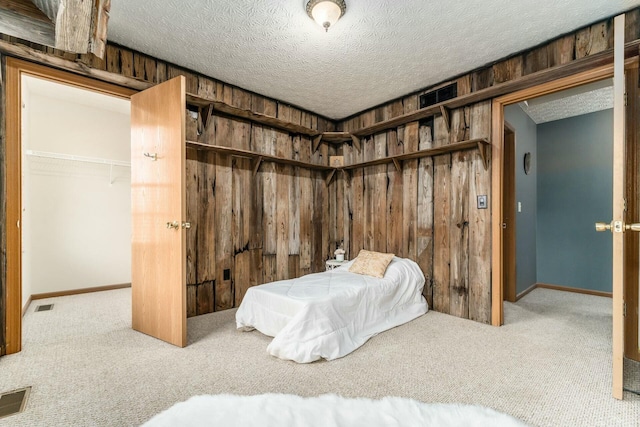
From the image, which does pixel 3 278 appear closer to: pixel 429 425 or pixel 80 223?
pixel 80 223

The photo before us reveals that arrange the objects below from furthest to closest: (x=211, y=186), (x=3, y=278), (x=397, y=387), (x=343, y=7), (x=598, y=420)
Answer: (x=211, y=186) → (x=3, y=278) → (x=343, y=7) → (x=397, y=387) → (x=598, y=420)

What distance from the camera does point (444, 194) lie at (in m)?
3.32

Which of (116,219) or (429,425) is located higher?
(116,219)

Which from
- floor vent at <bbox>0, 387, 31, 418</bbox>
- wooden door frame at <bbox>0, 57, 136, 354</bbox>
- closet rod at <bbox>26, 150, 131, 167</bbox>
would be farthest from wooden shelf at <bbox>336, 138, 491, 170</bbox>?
closet rod at <bbox>26, 150, 131, 167</bbox>

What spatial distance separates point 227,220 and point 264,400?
86.2 inches

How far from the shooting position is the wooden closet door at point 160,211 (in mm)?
2395

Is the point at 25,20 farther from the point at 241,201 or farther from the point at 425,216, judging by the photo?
the point at 425,216

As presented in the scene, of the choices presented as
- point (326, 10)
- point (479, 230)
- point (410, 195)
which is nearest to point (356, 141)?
point (410, 195)

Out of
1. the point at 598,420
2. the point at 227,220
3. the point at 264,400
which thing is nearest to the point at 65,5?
the point at 264,400

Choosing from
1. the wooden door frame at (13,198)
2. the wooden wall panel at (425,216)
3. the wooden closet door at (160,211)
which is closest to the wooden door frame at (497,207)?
the wooden wall panel at (425,216)

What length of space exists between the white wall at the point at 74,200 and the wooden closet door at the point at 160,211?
6.42ft

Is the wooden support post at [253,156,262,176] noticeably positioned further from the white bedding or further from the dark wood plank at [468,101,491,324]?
the dark wood plank at [468,101,491,324]

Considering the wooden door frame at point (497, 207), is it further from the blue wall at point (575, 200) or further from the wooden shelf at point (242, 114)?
the blue wall at point (575, 200)

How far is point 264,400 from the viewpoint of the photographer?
157 cm
